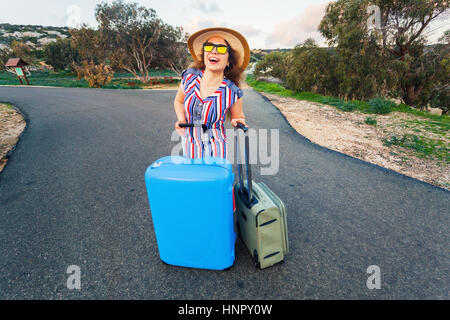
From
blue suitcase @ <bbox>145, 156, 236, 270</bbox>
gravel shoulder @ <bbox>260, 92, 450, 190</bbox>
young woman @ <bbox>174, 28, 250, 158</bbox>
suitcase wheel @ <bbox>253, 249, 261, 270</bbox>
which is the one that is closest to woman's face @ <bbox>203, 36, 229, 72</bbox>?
young woman @ <bbox>174, 28, 250, 158</bbox>

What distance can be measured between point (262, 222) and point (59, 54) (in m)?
47.8

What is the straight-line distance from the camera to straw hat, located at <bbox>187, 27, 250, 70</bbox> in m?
1.82

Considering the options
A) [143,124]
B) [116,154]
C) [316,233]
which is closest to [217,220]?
[316,233]

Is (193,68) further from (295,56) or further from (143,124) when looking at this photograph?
(295,56)

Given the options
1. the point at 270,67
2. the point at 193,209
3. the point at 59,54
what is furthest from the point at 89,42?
the point at 193,209

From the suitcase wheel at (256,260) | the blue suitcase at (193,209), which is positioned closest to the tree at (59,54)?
the blue suitcase at (193,209)

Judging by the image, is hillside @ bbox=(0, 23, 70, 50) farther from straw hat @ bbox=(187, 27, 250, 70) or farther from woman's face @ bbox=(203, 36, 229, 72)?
woman's face @ bbox=(203, 36, 229, 72)

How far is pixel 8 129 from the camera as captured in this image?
17.5ft

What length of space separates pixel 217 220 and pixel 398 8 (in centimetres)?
1373

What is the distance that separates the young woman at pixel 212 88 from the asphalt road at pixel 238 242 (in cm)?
113

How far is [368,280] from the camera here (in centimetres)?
164

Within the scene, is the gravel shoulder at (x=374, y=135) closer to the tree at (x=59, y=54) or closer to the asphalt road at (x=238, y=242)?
the asphalt road at (x=238, y=242)

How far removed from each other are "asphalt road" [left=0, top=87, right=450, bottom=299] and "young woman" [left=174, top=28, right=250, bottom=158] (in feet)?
3.71

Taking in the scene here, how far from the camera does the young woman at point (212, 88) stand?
1.75m
